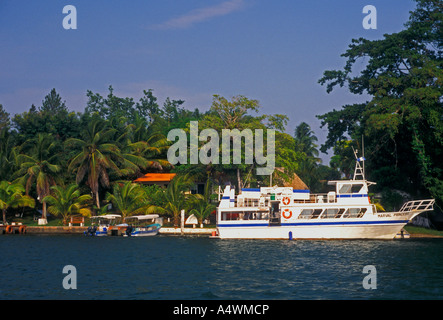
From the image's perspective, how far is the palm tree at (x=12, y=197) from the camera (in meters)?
60.7

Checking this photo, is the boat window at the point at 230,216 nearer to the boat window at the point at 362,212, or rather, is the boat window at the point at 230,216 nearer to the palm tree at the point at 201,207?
the palm tree at the point at 201,207

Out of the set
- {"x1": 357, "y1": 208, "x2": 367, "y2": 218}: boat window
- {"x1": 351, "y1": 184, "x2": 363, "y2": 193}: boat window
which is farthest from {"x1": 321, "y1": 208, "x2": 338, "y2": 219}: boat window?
{"x1": 351, "y1": 184, "x2": 363, "y2": 193}: boat window

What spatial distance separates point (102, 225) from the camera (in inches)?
2272

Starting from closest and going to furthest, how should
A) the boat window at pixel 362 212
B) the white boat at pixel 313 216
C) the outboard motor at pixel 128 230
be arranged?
the white boat at pixel 313 216
the boat window at pixel 362 212
the outboard motor at pixel 128 230

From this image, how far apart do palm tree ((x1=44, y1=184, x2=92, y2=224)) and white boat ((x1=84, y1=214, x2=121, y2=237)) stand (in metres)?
2.54

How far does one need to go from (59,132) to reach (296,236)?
1629 inches

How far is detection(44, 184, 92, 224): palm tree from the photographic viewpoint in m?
60.2

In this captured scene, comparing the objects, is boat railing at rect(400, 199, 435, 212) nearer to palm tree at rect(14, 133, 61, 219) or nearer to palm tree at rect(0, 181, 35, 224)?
palm tree at rect(14, 133, 61, 219)

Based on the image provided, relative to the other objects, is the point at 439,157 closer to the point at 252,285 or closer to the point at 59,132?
the point at 252,285

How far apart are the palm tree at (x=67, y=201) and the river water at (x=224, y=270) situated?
13.5 meters

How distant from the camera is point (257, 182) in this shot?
61.7 m

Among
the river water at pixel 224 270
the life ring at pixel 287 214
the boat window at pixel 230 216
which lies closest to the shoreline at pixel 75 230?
the boat window at pixel 230 216

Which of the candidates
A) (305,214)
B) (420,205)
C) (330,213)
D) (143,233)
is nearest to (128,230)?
(143,233)
